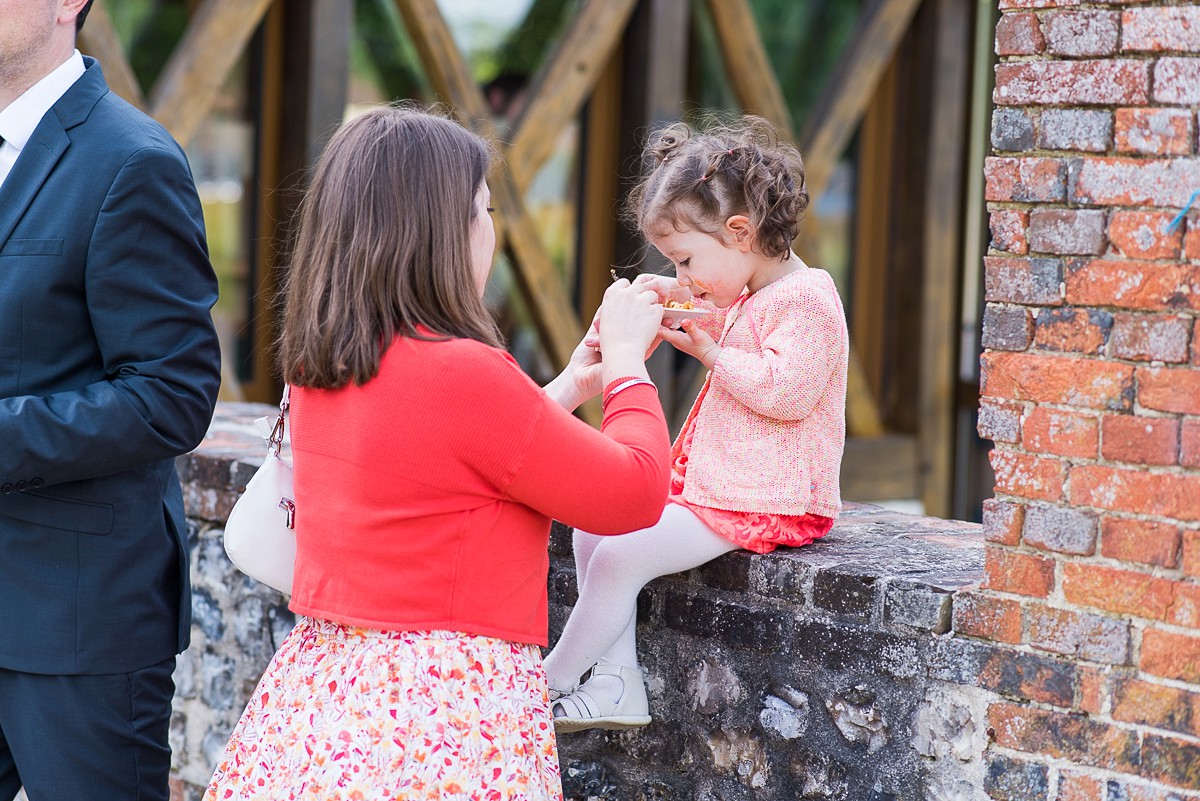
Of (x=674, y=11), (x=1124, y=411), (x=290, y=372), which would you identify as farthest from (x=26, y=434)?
(x=674, y=11)

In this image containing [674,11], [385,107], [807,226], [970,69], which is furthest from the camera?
[970,69]

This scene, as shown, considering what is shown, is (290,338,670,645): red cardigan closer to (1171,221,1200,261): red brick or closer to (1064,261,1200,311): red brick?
(1064,261,1200,311): red brick

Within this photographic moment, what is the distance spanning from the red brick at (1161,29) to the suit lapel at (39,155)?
164 cm

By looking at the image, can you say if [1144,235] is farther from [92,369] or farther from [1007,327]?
[92,369]

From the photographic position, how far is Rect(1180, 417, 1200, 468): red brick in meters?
1.96

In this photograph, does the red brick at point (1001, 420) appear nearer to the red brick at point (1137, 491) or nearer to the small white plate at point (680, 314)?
the red brick at point (1137, 491)

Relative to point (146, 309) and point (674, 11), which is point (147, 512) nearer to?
point (146, 309)

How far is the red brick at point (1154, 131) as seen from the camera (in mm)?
1967

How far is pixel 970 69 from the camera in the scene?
792 centimetres

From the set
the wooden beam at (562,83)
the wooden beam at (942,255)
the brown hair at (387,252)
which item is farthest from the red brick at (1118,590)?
the wooden beam at (942,255)

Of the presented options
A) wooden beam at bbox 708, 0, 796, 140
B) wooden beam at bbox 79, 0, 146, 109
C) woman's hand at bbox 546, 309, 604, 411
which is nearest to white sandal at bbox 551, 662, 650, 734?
woman's hand at bbox 546, 309, 604, 411

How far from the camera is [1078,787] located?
6.89 ft

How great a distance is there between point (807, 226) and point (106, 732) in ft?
17.8

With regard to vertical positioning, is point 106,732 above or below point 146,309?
below
